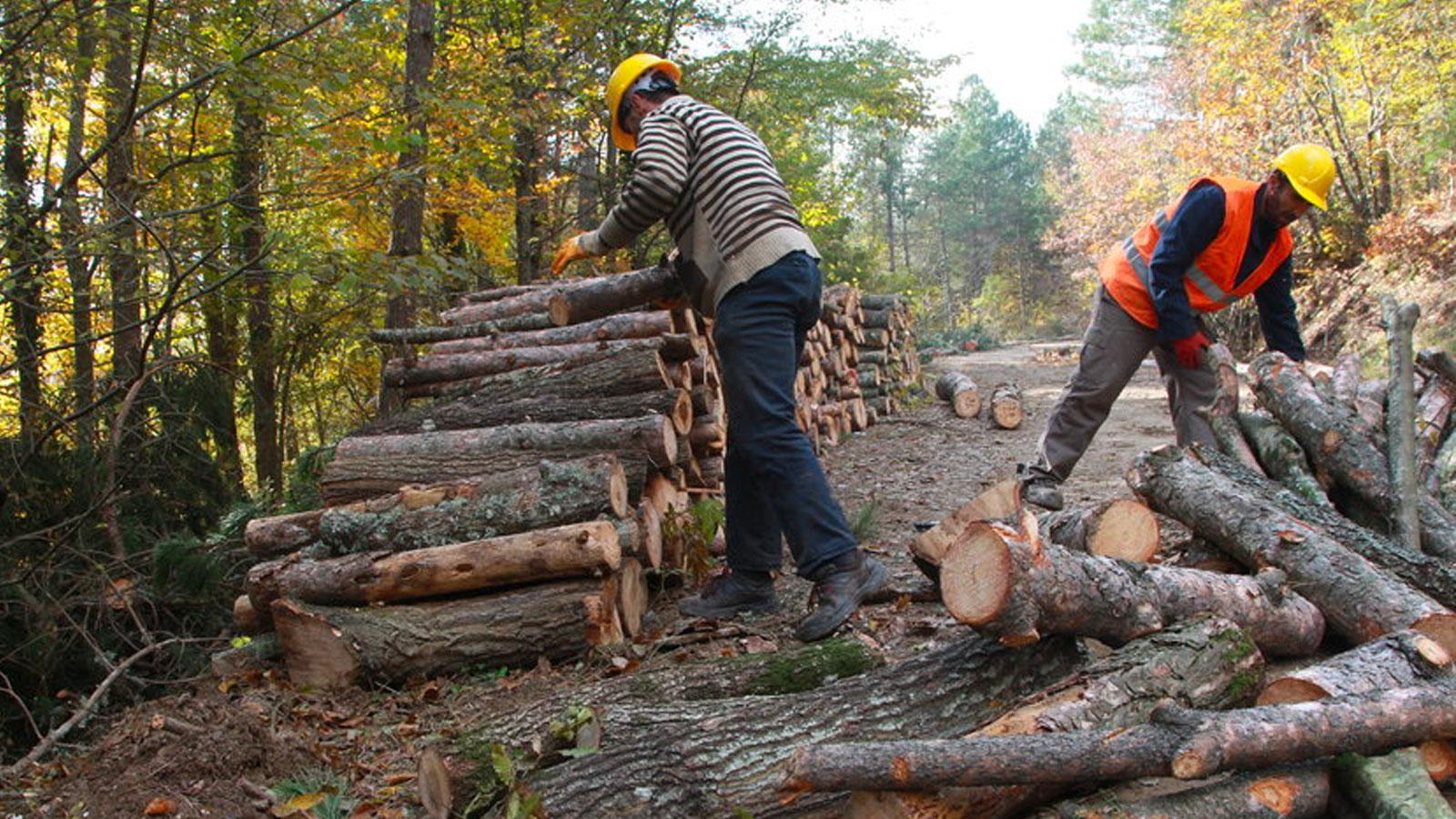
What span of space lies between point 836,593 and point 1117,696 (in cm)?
133

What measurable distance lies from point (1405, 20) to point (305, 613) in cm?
1568

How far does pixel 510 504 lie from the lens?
13.3 ft

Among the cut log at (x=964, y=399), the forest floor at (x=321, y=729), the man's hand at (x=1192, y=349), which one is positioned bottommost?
the forest floor at (x=321, y=729)

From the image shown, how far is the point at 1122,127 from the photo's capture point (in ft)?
107

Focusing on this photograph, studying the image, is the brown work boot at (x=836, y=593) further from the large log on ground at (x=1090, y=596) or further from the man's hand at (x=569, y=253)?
the man's hand at (x=569, y=253)

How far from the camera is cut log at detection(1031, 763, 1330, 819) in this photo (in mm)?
1991

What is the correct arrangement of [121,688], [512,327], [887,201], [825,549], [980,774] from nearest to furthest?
[980,774] < [825,549] < [121,688] < [512,327] < [887,201]

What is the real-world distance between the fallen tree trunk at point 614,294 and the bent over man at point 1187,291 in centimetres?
220

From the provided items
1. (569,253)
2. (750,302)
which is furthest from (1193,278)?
(569,253)

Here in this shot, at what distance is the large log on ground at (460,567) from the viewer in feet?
12.3

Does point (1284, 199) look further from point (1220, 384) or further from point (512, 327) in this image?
point (512, 327)

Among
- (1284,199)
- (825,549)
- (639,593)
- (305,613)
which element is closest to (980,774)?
(825,549)

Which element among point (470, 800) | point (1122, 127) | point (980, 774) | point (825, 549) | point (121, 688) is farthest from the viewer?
point (1122, 127)

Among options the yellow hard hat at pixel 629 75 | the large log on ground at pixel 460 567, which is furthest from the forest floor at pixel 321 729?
the yellow hard hat at pixel 629 75
